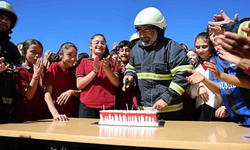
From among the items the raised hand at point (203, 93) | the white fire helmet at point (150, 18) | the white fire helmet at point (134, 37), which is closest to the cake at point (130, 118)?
the raised hand at point (203, 93)

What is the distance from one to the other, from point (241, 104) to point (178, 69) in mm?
791

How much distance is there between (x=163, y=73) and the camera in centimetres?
274

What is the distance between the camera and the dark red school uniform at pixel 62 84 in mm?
3352

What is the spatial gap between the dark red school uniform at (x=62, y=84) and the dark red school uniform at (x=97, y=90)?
317 millimetres

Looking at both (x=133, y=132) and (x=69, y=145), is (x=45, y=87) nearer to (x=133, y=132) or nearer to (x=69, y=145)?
(x=69, y=145)

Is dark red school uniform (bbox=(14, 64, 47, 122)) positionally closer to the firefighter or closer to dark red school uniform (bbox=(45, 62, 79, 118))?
dark red school uniform (bbox=(45, 62, 79, 118))

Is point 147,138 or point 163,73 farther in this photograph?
point 163,73

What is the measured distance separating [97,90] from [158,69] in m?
1.03

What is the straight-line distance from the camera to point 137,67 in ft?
9.63

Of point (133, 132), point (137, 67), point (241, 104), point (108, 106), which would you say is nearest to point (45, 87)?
point (108, 106)

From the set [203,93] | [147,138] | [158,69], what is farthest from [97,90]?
[147,138]

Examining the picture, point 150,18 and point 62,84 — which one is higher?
point 150,18

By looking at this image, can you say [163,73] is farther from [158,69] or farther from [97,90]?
[97,90]

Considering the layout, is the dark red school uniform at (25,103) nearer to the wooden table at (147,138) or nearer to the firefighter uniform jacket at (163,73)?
the wooden table at (147,138)
